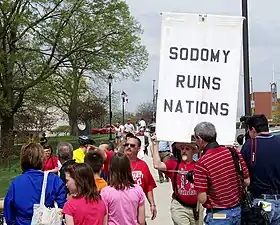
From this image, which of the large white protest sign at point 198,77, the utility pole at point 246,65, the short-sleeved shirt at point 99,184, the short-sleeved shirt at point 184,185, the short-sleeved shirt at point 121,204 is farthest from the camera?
the utility pole at point 246,65

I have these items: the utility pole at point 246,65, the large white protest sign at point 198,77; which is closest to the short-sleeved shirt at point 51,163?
the utility pole at point 246,65

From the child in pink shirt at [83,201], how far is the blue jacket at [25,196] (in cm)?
27

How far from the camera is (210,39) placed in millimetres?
6312

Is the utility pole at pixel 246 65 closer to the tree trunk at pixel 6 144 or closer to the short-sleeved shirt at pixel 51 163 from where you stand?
the short-sleeved shirt at pixel 51 163

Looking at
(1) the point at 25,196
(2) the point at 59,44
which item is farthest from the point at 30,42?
(1) the point at 25,196

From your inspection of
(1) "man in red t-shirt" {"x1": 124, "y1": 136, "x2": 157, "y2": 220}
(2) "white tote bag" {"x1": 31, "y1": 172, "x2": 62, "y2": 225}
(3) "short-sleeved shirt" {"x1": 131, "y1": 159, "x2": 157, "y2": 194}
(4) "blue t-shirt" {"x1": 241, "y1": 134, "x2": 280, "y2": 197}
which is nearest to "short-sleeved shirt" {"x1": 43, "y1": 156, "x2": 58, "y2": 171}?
(1) "man in red t-shirt" {"x1": 124, "y1": 136, "x2": 157, "y2": 220}

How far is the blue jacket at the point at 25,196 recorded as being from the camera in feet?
17.7

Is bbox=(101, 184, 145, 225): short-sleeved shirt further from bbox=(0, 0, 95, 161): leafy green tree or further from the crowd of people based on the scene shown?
bbox=(0, 0, 95, 161): leafy green tree

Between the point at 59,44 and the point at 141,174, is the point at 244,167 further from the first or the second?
the point at 59,44

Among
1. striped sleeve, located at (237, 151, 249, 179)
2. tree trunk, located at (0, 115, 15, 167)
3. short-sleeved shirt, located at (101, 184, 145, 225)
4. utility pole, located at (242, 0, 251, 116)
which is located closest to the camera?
striped sleeve, located at (237, 151, 249, 179)

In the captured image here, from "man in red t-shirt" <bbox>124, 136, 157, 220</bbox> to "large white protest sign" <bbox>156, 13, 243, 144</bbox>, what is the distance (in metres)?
0.94

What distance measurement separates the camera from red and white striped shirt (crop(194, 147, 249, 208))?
5227 millimetres

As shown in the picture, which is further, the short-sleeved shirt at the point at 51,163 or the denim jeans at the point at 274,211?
the short-sleeved shirt at the point at 51,163

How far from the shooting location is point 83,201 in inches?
206
